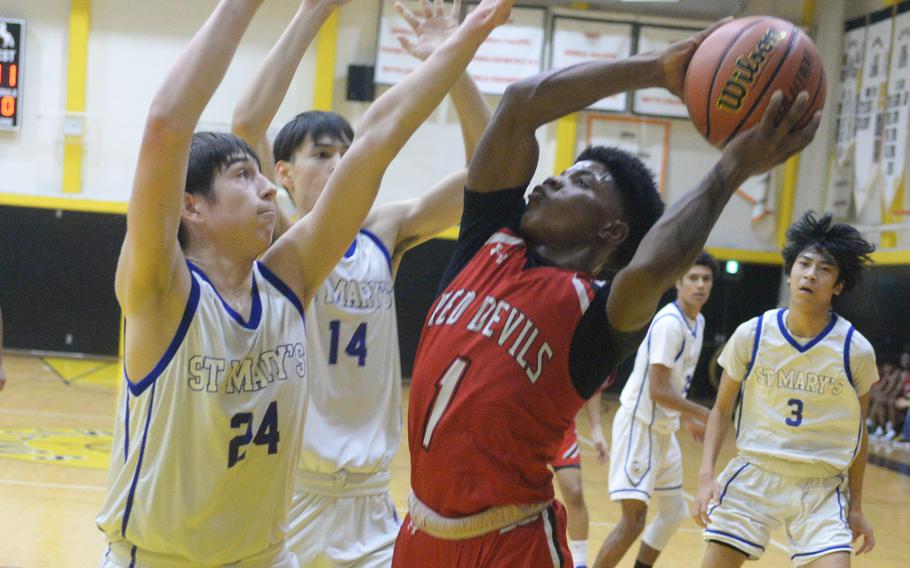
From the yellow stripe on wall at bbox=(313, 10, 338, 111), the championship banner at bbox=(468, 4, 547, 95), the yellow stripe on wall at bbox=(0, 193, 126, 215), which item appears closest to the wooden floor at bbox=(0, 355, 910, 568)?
the yellow stripe on wall at bbox=(0, 193, 126, 215)

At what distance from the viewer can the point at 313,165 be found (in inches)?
145

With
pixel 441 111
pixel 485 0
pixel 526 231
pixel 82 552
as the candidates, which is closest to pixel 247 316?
pixel 526 231

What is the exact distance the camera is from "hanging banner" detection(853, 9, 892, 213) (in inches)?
538

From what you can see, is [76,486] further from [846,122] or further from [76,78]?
[846,122]

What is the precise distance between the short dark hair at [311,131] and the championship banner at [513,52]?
11.7 meters

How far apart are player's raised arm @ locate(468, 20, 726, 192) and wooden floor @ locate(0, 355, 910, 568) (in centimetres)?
407

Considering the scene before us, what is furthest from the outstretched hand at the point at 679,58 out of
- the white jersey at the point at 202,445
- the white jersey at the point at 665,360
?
the white jersey at the point at 665,360

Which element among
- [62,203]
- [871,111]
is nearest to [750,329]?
[871,111]

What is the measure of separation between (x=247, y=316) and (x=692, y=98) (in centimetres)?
125

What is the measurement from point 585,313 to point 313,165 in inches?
58.6

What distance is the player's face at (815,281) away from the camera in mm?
4926

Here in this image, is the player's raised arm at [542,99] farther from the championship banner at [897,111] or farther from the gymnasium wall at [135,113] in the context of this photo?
the gymnasium wall at [135,113]

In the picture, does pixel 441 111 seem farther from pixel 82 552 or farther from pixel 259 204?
pixel 259 204

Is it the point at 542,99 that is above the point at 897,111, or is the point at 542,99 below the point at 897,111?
below
